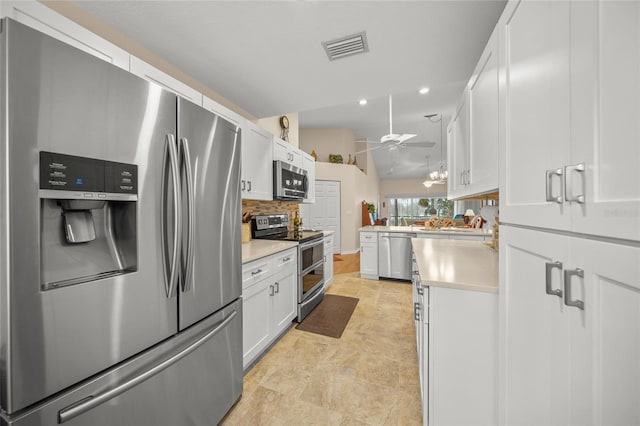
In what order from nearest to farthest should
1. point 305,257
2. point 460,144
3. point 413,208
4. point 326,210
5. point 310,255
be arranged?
1. point 460,144
2. point 305,257
3. point 310,255
4. point 326,210
5. point 413,208

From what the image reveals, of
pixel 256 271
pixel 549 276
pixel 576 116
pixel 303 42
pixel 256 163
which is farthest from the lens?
pixel 256 163

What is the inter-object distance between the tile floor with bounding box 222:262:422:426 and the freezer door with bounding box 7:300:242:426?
10.0 inches

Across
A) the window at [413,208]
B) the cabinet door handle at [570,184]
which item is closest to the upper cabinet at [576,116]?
the cabinet door handle at [570,184]

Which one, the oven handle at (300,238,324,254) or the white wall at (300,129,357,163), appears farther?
the white wall at (300,129,357,163)

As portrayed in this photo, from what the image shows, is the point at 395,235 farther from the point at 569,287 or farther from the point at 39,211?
the point at 39,211

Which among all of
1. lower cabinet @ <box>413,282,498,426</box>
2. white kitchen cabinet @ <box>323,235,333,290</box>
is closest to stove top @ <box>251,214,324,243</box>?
white kitchen cabinet @ <box>323,235,333,290</box>

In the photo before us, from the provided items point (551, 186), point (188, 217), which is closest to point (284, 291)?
point (188, 217)

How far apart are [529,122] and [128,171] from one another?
1484mm

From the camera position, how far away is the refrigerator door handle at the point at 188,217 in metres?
1.14

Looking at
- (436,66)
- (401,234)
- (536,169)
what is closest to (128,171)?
(536,169)

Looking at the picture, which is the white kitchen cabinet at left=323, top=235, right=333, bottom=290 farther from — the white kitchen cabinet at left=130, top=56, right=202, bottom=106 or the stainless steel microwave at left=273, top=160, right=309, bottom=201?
the white kitchen cabinet at left=130, top=56, right=202, bottom=106

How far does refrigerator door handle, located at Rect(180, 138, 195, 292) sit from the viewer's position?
1144 mm

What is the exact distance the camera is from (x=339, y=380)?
183 cm

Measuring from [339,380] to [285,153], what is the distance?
2559 mm
